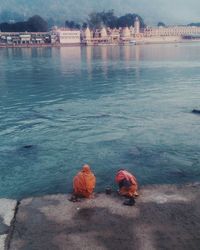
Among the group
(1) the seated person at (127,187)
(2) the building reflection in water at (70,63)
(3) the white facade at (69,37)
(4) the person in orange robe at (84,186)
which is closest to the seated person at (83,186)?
(4) the person in orange robe at (84,186)

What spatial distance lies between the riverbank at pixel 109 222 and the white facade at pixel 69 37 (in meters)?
170

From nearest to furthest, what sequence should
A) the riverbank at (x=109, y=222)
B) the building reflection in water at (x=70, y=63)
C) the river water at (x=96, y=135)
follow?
the riverbank at (x=109, y=222), the river water at (x=96, y=135), the building reflection in water at (x=70, y=63)

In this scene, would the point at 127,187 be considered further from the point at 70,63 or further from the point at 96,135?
the point at 70,63

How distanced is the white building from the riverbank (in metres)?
170

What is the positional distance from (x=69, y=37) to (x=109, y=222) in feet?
573

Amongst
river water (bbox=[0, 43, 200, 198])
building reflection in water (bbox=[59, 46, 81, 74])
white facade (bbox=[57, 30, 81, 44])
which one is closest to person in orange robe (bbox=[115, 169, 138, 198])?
river water (bbox=[0, 43, 200, 198])

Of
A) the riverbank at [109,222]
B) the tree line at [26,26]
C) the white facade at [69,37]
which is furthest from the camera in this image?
the tree line at [26,26]

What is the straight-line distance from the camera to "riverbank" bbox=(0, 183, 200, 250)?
33.6 feet

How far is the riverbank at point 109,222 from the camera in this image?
1023 cm

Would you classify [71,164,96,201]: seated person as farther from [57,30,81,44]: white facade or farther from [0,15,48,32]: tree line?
[0,15,48,32]: tree line

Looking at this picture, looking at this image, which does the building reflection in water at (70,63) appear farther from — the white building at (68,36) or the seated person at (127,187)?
the white building at (68,36)

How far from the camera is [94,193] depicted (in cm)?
1325

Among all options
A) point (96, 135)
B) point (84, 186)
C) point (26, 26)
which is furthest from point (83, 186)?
point (26, 26)

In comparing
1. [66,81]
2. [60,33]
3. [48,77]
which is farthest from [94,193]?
[60,33]
